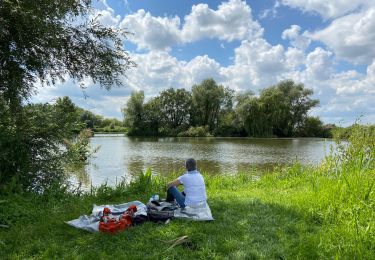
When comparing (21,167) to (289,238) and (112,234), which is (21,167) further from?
(289,238)

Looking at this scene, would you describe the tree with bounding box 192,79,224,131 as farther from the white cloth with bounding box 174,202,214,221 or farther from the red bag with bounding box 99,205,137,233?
the red bag with bounding box 99,205,137,233

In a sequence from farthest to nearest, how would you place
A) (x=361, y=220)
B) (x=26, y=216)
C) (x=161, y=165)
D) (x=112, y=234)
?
(x=161, y=165), (x=26, y=216), (x=112, y=234), (x=361, y=220)

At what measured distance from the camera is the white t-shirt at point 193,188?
5.74m

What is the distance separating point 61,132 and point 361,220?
Answer: 677 cm

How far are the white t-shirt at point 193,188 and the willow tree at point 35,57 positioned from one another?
11.8 ft

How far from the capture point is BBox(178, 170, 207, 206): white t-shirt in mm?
5742

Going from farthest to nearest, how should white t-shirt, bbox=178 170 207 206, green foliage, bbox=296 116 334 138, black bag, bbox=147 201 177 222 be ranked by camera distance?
green foliage, bbox=296 116 334 138
white t-shirt, bbox=178 170 207 206
black bag, bbox=147 201 177 222

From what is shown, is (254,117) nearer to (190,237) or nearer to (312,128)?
(312,128)

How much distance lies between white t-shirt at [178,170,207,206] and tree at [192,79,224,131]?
5494 centimetres

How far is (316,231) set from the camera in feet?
15.5

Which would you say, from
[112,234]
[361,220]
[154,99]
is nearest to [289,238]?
[361,220]

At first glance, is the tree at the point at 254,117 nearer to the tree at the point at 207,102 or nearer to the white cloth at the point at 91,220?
the tree at the point at 207,102

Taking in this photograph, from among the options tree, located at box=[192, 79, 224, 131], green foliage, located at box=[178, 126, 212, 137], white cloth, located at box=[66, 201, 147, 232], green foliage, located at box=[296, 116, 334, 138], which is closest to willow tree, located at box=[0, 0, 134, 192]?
white cloth, located at box=[66, 201, 147, 232]

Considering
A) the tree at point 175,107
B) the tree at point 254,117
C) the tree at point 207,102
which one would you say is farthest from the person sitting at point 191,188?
the tree at point 175,107
